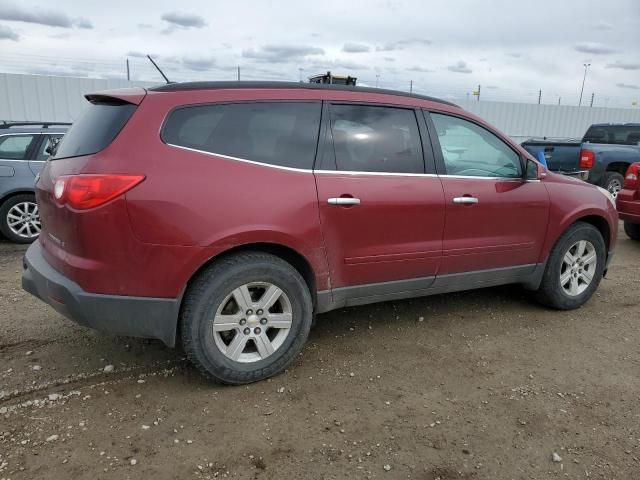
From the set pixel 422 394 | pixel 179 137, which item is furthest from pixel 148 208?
pixel 422 394

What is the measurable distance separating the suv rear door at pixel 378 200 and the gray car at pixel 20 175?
468cm

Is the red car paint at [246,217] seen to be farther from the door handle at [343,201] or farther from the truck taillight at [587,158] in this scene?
the truck taillight at [587,158]

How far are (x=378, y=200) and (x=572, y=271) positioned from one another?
220 centimetres

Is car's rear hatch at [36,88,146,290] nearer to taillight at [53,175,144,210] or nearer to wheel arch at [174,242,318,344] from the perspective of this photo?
taillight at [53,175,144,210]

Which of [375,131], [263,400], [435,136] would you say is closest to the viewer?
[263,400]

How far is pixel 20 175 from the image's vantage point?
21.5 ft

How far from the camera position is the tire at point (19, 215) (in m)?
6.55

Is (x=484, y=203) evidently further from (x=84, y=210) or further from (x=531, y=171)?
(x=84, y=210)

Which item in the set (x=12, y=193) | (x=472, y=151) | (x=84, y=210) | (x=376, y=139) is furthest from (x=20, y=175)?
(x=472, y=151)

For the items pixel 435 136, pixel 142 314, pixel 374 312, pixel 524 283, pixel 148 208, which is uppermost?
pixel 435 136

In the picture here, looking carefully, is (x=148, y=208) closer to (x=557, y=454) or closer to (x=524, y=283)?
(x=557, y=454)

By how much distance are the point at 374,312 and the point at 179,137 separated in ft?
7.55

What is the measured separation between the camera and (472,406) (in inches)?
120

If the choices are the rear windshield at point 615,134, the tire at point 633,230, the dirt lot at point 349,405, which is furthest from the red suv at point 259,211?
the rear windshield at point 615,134
